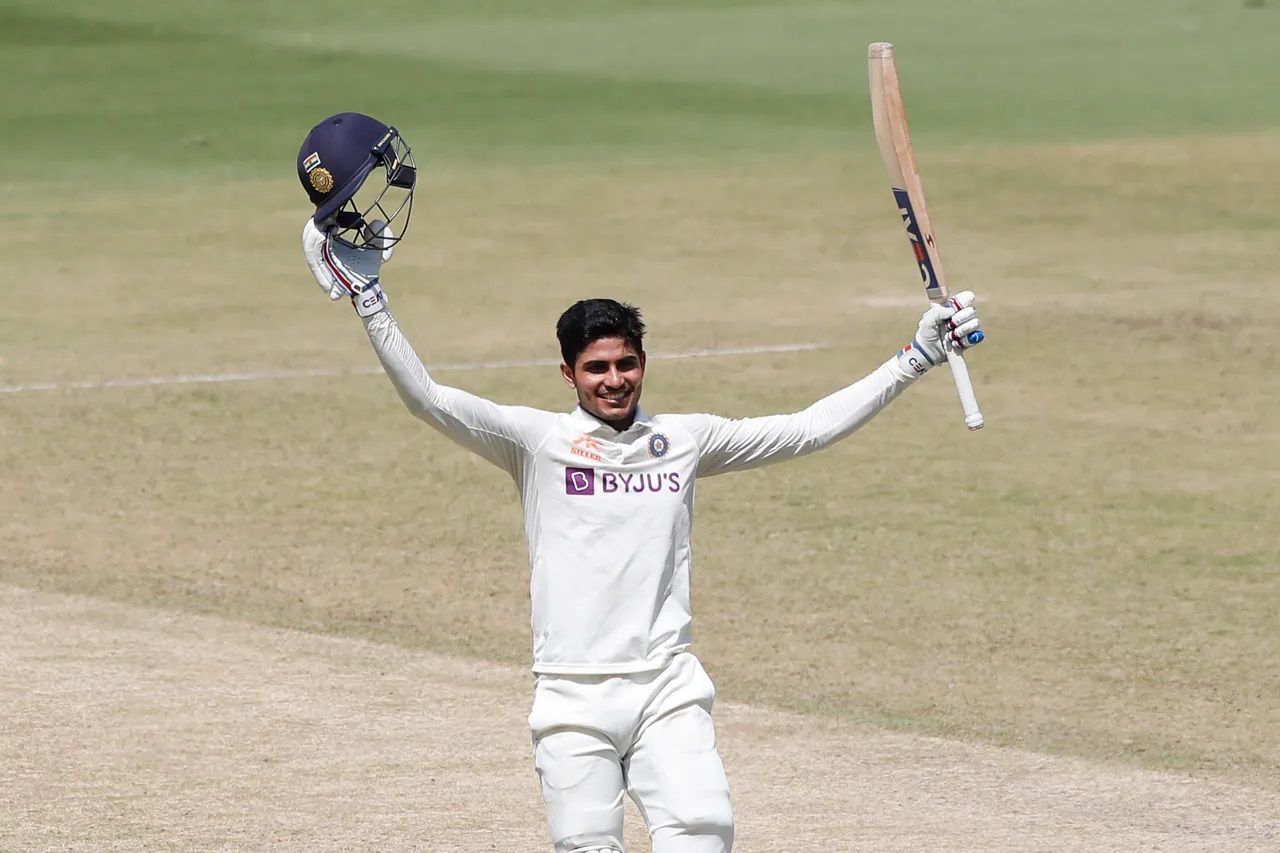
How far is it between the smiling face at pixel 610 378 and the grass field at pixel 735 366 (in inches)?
88.7

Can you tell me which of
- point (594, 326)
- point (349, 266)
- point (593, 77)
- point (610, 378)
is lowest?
point (610, 378)

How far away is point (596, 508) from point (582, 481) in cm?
9

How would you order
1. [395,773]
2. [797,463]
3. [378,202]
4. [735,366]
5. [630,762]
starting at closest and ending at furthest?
1. [630,762]
2. [378,202]
3. [395,773]
4. [797,463]
5. [735,366]

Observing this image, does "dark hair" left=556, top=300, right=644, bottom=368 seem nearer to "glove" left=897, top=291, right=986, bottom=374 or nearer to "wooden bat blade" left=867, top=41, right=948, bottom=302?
"glove" left=897, top=291, right=986, bottom=374

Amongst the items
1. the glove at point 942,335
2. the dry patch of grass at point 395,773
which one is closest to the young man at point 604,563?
the glove at point 942,335

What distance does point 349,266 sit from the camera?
243 inches

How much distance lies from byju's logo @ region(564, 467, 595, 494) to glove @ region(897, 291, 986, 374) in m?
1.01

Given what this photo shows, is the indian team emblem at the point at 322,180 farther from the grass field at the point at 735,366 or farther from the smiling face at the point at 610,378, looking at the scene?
the grass field at the point at 735,366

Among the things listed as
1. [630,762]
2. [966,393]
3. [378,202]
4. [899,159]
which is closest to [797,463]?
[899,159]

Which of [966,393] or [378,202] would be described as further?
[966,393]

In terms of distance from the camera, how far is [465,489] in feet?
40.6

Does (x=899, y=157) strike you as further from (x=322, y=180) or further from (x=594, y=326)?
(x=322, y=180)

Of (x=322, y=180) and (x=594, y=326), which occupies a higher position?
(x=322, y=180)

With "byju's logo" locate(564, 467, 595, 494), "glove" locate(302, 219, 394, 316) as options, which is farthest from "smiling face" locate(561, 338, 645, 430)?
"glove" locate(302, 219, 394, 316)
